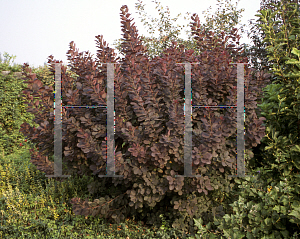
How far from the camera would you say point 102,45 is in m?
3.66

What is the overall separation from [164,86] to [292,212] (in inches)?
75.2

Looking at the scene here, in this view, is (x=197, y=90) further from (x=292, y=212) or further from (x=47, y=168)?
(x=47, y=168)

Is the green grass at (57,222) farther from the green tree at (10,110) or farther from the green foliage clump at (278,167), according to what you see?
the green tree at (10,110)

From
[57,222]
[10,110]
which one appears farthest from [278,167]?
[10,110]

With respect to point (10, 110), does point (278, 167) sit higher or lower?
lower

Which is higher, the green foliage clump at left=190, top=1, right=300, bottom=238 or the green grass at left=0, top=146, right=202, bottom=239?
the green foliage clump at left=190, top=1, right=300, bottom=238

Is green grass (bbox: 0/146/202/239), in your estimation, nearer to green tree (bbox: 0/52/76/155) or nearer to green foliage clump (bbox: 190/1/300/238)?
green foliage clump (bbox: 190/1/300/238)

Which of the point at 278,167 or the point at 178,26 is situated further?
the point at 178,26

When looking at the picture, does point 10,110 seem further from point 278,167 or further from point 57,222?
point 278,167

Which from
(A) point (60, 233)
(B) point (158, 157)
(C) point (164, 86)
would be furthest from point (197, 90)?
(A) point (60, 233)

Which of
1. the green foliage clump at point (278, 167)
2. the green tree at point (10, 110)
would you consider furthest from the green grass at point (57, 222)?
the green tree at point (10, 110)

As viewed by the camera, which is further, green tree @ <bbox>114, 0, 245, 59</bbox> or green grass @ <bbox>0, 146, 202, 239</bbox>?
green tree @ <bbox>114, 0, 245, 59</bbox>

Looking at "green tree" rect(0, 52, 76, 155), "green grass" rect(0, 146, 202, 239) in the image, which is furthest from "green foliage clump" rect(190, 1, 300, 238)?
"green tree" rect(0, 52, 76, 155)

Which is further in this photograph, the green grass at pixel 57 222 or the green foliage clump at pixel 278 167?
the green grass at pixel 57 222
